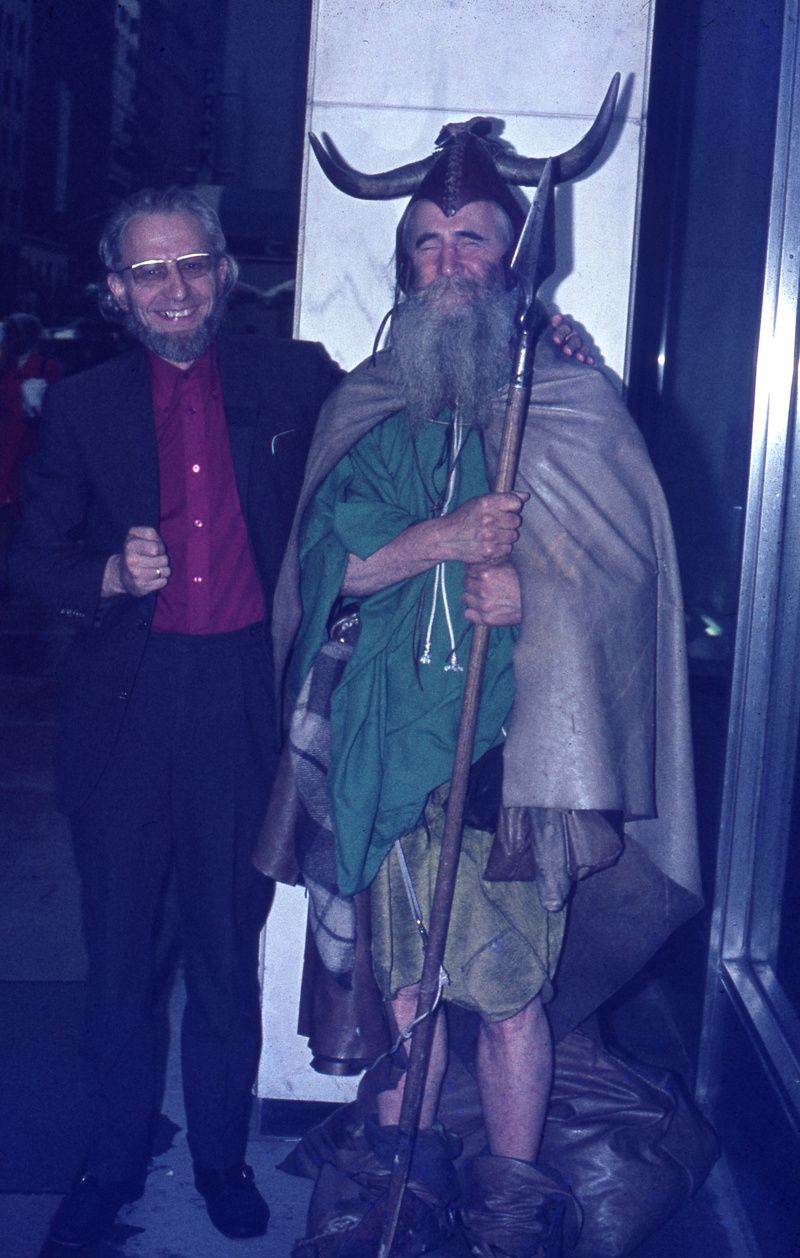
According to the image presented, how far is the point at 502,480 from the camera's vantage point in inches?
95.7

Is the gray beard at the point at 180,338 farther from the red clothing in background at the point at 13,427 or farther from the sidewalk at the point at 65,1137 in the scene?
the red clothing in background at the point at 13,427

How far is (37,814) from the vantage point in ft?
19.5

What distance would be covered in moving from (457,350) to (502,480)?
0.90 feet

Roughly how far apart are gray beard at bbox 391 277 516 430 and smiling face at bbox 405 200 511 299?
0.10ft

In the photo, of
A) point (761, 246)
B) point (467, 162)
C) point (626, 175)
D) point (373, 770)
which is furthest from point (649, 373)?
point (373, 770)

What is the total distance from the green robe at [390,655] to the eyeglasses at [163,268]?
19.5 inches

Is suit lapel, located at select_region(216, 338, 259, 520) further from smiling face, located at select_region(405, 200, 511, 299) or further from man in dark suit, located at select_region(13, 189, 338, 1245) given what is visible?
smiling face, located at select_region(405, 200, 511, 299)

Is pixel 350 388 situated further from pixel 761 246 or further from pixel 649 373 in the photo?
pixel 649 373

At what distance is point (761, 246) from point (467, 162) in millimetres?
1065

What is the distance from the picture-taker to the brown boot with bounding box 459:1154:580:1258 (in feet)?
8.52

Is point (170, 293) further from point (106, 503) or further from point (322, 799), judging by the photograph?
point (322, 799)

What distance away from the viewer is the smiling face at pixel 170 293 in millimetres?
2676

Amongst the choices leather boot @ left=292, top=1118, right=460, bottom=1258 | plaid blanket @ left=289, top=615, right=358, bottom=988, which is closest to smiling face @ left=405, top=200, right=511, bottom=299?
plaid blanket @ left=289, top=615, right=358, bottom=988

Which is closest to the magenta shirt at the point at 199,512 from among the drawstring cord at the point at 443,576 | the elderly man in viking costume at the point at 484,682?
the elderly man in viking costume at the point at 484,682
